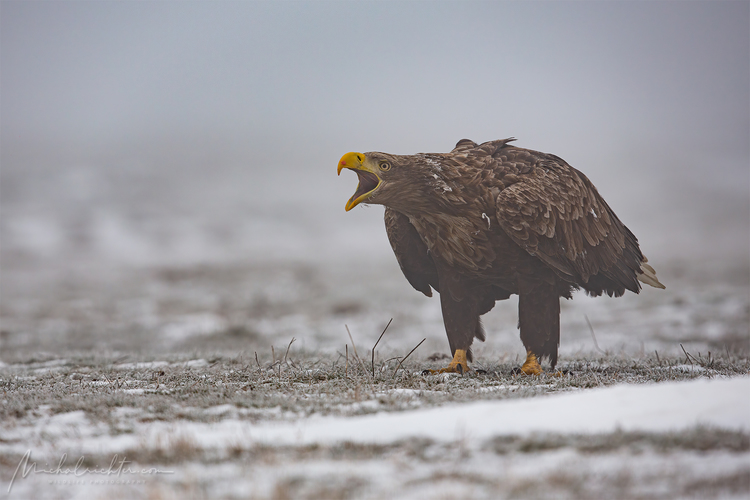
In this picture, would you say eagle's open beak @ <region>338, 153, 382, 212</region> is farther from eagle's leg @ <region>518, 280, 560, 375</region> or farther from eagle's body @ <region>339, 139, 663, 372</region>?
eagle's leg @ <region>518, 280, 560, 375</region>

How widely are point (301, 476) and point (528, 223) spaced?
3.39m

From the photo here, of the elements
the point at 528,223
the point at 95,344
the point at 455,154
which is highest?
the point at 455,154

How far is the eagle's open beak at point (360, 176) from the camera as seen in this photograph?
5289mm

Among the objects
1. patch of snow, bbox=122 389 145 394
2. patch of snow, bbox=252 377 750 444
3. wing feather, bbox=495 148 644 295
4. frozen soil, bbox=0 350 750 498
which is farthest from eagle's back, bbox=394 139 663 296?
patch of snow, bbox=122 389 145 394

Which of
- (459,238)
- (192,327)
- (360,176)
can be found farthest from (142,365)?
(192,327)

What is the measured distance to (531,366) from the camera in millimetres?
5836

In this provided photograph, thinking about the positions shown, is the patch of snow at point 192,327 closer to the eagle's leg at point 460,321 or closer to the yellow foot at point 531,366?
the eagle's leg at point 460,321

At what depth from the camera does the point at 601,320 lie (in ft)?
53.7

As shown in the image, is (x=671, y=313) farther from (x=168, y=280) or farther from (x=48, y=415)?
(x=168, y=280)

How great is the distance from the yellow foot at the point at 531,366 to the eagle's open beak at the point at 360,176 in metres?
2.27

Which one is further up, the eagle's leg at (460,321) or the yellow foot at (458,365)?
the eagle's leg at (460,321)

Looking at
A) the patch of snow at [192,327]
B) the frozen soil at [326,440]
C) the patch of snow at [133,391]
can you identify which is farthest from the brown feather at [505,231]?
the patch of snow at [192,327]

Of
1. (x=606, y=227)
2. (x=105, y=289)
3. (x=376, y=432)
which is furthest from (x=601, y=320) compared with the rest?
(x=105, y=289)

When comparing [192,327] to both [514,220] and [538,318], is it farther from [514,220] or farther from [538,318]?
[514,220]
